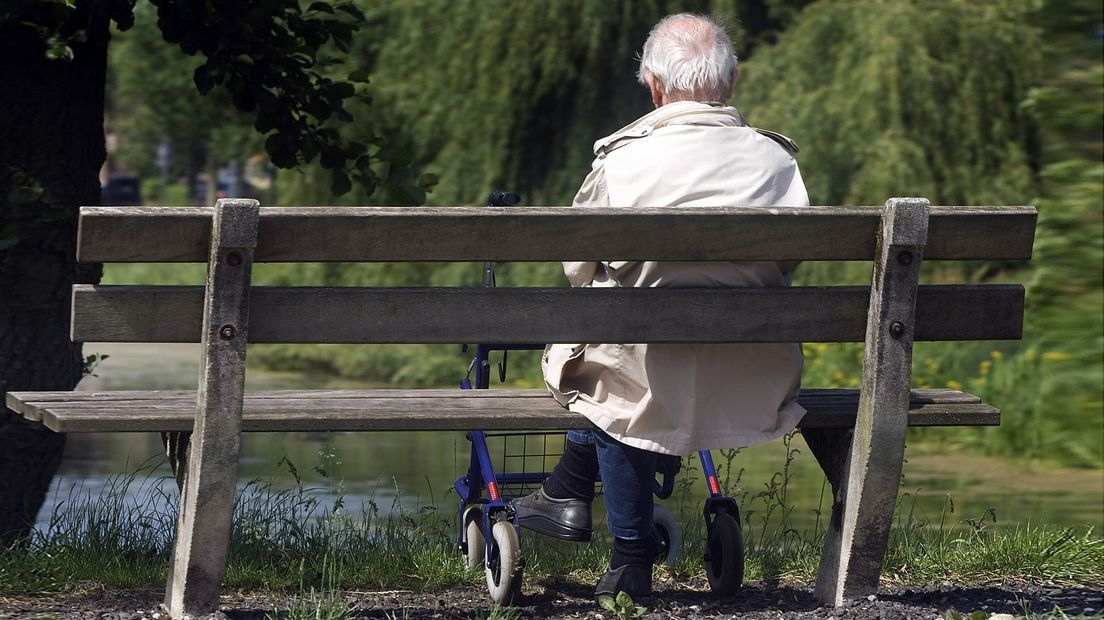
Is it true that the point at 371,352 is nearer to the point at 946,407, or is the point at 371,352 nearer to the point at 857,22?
the point at 857,22

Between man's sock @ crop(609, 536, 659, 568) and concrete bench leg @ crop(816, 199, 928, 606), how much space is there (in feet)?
1.45

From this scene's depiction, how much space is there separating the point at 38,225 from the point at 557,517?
1.97 meters

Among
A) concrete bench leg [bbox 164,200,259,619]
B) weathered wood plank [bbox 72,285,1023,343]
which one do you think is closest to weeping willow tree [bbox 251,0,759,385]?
A: weathered wood plank [bbox 72,285,1023,343]

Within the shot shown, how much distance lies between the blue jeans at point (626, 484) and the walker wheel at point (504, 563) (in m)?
0.24

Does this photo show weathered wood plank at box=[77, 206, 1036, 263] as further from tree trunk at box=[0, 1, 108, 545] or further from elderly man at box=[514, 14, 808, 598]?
tree trunk at box=[0, 1, 108, 545]

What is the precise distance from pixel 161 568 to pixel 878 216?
7.03ft

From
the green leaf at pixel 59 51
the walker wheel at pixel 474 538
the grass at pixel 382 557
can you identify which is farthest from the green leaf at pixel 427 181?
the walker wheel at pixel 474 538

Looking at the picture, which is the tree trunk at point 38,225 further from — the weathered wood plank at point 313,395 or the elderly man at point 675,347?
the elderly man at point 675,347

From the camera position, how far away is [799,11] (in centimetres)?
1316

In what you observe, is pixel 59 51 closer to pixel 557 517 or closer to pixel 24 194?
pixel 24 194

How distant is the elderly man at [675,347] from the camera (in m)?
3.63

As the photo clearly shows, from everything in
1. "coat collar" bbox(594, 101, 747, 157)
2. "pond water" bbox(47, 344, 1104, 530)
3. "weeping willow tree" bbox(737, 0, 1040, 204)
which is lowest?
"pond water" bbox(47, 344, 1104, 530)

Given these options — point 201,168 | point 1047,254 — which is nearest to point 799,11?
point 1047,254

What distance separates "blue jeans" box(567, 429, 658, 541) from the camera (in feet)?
12.3
